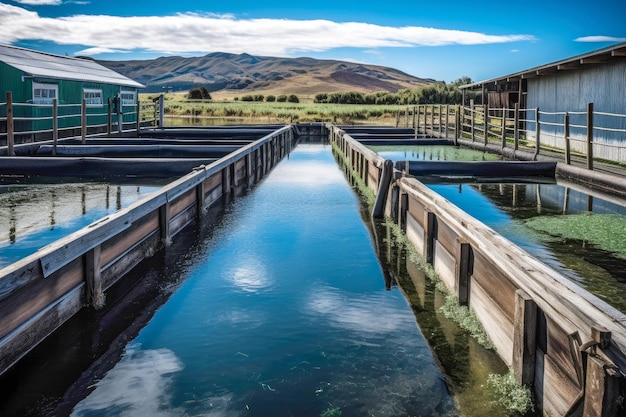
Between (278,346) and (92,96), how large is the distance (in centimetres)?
2362

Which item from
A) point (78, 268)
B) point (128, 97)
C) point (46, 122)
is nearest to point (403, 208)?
point (78, 268)

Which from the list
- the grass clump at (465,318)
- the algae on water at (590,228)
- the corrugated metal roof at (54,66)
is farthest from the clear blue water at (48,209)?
the corrugated metal roof at (54,66)

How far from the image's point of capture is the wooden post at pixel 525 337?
11.8ft

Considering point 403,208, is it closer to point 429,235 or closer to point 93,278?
point 429,235

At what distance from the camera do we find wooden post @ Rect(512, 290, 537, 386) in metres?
3.61

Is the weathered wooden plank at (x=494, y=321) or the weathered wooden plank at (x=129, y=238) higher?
the weathered wooden plank at (x=129, y=238)

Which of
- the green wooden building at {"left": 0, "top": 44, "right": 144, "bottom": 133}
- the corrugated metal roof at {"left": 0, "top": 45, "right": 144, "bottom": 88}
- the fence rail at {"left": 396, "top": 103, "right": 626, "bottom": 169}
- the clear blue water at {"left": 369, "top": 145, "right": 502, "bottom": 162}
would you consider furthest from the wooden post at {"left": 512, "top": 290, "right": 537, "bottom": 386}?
the corrugated metal roof at {"left": 0, "top": 45, "right": 144, "bottom": 88}

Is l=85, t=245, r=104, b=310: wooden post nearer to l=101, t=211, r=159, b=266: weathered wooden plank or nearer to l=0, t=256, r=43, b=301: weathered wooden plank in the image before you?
l=101, t=211, r=159, b=266: weathered wooden plank

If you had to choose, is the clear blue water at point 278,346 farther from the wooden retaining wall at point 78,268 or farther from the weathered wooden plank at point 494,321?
the wooden retaining wall at point 78,268

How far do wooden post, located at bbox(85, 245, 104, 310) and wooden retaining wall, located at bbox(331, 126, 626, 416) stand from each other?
3246 mm

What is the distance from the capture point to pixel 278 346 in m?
4.80

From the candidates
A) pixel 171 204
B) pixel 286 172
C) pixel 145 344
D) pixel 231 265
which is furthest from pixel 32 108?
pixel 145 344

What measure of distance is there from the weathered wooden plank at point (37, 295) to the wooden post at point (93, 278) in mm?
54

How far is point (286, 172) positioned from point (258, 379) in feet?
45.3
